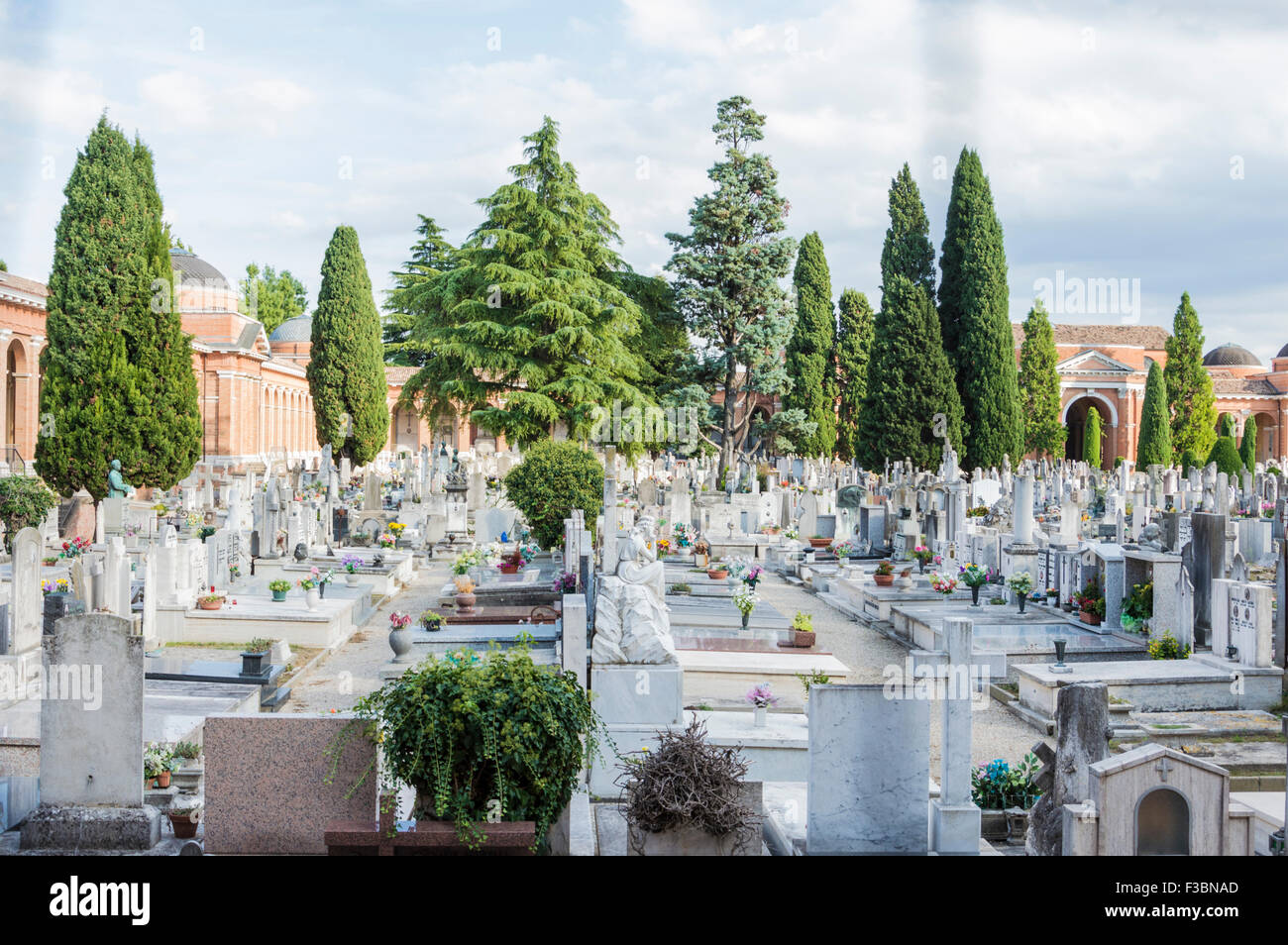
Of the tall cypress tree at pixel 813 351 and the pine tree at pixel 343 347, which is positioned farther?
the tall cypress tree at pixel 813 351

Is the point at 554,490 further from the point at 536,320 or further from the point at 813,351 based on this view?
the point at 813,351

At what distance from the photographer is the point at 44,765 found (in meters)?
5.36

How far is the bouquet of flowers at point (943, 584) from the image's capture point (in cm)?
1505

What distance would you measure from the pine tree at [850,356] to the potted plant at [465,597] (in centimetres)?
3402

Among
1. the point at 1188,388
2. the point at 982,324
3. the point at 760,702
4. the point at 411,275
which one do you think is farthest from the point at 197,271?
the point at 1188,388

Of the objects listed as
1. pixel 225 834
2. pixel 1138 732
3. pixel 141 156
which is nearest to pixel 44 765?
pixel 225 834

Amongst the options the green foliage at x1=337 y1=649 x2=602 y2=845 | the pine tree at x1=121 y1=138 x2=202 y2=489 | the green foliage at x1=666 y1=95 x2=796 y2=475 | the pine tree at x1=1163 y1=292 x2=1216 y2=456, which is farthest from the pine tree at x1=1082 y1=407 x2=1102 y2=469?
the green foliage at x1=337 y1=649 x2=602 y2=845

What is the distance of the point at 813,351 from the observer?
144 feet

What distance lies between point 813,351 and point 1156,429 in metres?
17.9

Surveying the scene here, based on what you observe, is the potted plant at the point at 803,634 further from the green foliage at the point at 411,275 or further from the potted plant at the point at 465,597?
the green foliage at the point at 411,275

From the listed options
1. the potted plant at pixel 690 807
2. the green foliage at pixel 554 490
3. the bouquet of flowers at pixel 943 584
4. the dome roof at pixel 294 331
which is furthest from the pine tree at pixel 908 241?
the dome roof at pixel 294 331

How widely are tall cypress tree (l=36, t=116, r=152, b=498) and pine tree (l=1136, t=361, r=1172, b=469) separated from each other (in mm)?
42984

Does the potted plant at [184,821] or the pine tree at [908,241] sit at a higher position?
the pine tree at [908,241]

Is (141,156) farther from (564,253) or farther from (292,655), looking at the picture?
(292,655)
